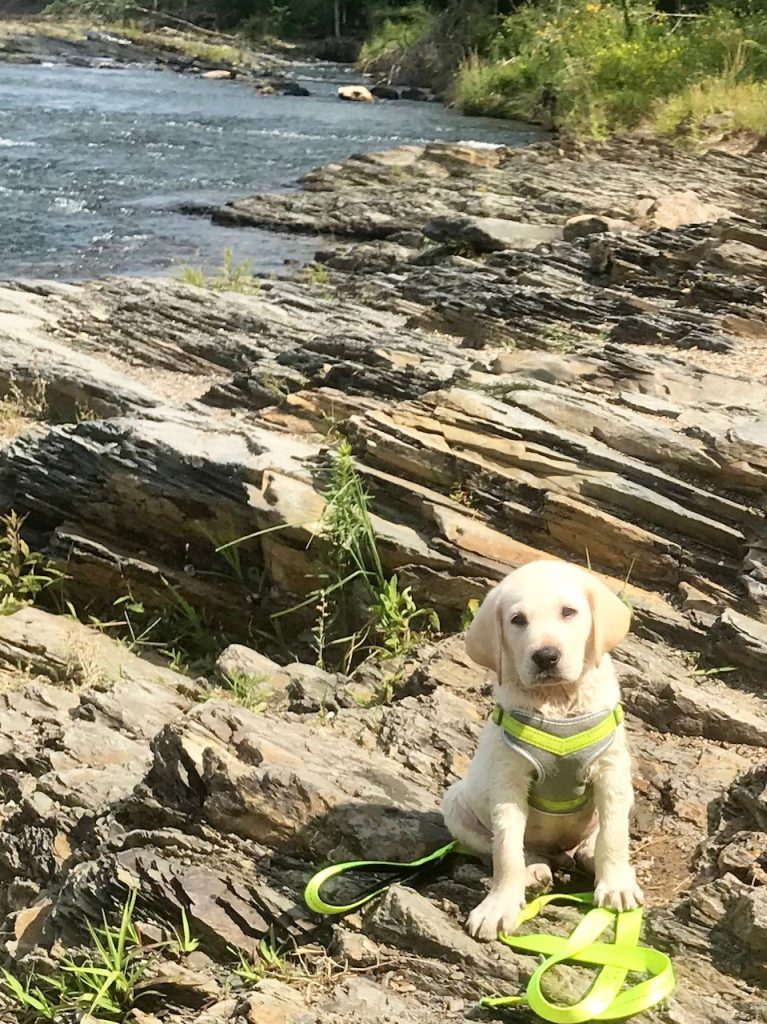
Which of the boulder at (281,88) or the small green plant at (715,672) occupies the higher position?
the boulder at (281,88)

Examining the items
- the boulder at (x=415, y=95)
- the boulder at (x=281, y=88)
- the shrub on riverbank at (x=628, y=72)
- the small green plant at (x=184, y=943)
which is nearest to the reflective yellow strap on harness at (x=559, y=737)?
the small green plant at (x=184, y=943)

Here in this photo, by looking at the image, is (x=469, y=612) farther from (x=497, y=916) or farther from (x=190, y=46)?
(x=190, y=46)

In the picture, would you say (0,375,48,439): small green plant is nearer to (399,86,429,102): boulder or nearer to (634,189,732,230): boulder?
(634,189,732,230): boulder

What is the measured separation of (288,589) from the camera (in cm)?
621

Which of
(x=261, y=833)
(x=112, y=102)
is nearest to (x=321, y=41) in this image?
(x=112, y=102)

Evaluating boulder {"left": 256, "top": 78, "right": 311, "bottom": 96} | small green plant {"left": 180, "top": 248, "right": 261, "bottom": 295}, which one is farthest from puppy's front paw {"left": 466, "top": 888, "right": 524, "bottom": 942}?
boulder {"left": 256, "top": 78, "right": 311, "bottom": 96}

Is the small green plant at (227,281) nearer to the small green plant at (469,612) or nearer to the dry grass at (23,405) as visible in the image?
the dry grass at (23,405)

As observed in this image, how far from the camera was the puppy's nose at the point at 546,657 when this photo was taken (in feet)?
9.39

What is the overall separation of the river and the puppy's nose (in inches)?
490

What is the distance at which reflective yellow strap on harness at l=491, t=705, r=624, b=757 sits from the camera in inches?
116

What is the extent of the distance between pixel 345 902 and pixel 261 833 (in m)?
0.50

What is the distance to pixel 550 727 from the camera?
2.97 metres

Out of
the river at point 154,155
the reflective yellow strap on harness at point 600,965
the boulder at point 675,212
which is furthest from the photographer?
the river at point 154,155

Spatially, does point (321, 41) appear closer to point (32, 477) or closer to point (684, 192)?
point (684, 192)
